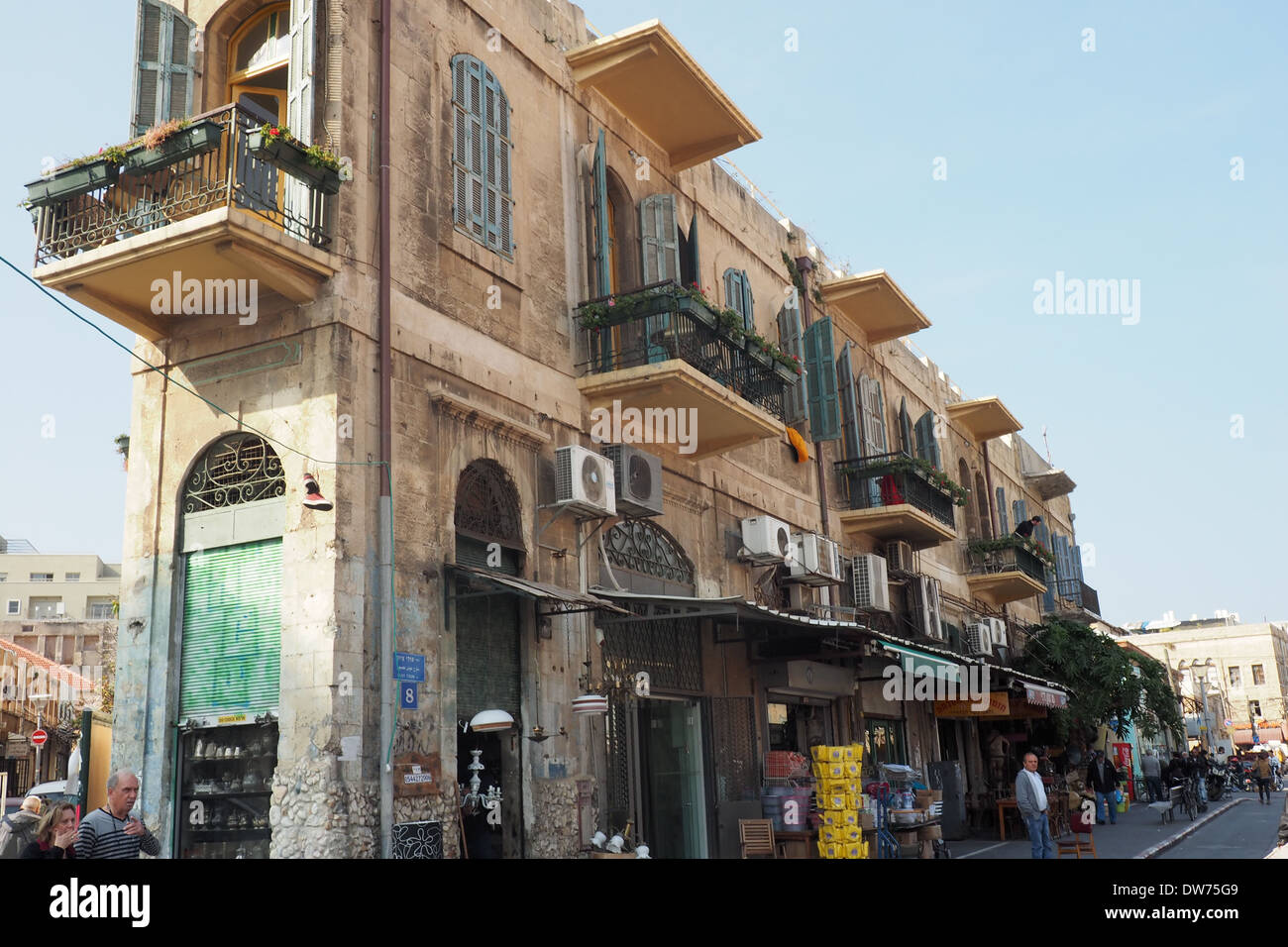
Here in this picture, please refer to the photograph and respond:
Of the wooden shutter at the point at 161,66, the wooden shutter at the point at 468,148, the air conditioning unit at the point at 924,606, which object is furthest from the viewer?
the air conditioning unit at the point at 924,606

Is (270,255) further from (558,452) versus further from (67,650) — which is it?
(67,650)

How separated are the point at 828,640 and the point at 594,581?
405cm

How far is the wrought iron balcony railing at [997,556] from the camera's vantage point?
26.7m

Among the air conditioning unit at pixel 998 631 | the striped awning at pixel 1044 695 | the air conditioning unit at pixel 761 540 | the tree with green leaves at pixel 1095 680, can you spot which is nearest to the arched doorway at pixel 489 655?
the air conditioning unit at pixel 761 540

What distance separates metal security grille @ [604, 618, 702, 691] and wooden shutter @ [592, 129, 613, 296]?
408 cm

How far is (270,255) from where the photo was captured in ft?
30.6

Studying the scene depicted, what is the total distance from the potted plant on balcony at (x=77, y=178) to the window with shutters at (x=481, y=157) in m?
3.15

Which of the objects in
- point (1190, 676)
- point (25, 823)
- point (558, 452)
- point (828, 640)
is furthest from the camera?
point (1190, 676)

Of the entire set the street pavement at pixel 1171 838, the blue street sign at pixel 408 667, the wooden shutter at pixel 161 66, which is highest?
the wooden shutter at pixel 161 66

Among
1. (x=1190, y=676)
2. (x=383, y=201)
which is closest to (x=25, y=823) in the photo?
(x=383, y=201)

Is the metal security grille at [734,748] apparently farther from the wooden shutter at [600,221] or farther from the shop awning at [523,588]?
the wooden shutter at [600,221]

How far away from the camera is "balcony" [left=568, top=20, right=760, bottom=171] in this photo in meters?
13.9

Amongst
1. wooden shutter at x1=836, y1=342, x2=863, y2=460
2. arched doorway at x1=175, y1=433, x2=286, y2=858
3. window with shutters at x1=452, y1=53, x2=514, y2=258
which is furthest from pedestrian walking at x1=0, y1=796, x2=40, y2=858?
wooden shutter at x1=836, y1=342, x2=863, y2=460
